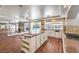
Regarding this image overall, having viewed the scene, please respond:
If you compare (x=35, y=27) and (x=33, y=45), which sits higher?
(x=35, y=27)

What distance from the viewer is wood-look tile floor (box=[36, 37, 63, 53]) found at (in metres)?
2.55

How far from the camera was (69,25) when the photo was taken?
253 cm

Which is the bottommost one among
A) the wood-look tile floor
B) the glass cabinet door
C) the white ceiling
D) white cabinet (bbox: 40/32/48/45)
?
the wood-look tile floor

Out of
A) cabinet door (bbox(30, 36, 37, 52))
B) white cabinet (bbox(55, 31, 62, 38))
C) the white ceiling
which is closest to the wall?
the white ceiling

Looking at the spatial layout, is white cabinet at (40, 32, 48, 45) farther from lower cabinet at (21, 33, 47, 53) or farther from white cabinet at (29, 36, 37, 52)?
white cabinet at (29, 36, 37, 52)

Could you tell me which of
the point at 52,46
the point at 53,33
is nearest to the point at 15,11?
the point at 53,33

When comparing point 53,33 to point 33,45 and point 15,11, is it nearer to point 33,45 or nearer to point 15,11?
point 33,45

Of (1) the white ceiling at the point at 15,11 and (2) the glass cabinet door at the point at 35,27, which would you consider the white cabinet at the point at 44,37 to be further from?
(1) the white ceiling at the point at 15,11

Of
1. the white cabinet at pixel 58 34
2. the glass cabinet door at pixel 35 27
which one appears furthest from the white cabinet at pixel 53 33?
the glass cabinet door at pixel 35 27

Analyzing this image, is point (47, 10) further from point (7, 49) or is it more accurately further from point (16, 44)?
point (7, 49)

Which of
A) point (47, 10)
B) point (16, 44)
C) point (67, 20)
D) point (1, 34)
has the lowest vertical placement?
point (16, 44)

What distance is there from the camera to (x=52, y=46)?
2564mm
